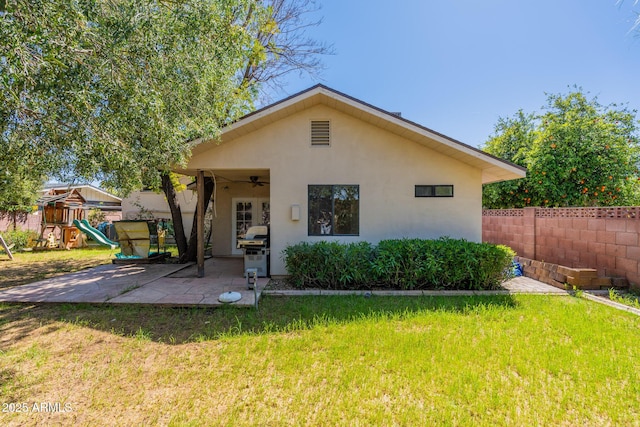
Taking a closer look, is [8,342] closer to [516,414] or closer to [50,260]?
[516,414]

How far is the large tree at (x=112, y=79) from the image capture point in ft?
11.5

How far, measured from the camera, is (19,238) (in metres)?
14.3

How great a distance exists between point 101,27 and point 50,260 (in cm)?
1151

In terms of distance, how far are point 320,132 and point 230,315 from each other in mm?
5127

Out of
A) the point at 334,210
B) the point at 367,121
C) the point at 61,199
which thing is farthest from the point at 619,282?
the point at 61,199

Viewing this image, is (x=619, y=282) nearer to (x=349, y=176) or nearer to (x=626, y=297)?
(x=626, y=297)

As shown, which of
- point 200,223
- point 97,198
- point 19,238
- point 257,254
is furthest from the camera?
point 97,198

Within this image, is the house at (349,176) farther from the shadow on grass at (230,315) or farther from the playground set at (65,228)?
the playground set at (65,228)


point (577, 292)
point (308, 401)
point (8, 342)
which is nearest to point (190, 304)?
point (8, 342)

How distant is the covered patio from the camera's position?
232 inches

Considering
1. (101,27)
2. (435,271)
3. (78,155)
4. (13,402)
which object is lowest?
(13,402)

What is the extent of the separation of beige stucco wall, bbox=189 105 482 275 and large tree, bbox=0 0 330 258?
67.2 inches

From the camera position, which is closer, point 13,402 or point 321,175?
point 13,402

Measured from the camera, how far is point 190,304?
18.6ft
